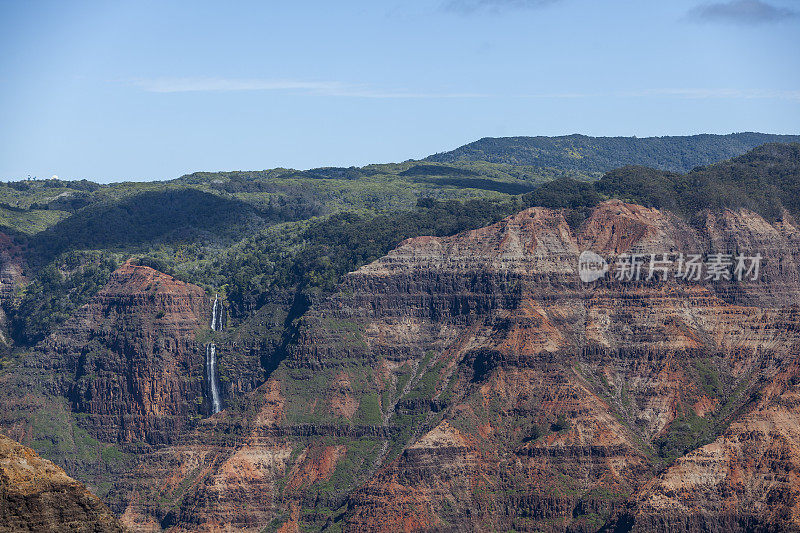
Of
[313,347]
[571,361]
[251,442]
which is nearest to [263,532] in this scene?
[251,442]

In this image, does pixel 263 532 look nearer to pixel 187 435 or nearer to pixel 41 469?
pixel 187 435
